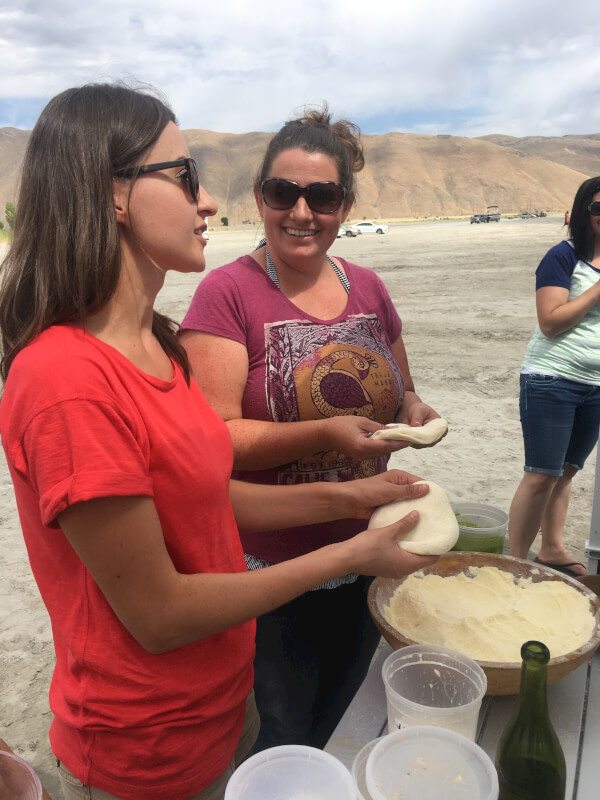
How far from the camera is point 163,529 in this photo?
1251 millimetres

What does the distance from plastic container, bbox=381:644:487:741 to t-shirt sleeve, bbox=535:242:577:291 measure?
8.65 ft

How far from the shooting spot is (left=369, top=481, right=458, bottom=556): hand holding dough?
150 centimetres

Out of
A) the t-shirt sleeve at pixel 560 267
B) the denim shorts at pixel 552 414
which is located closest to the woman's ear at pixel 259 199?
the t-shirt sleeve at pixel 560 267

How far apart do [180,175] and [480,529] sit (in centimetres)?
174

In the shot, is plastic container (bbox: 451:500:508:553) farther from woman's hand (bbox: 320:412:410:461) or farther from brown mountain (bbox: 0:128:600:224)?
brown mountain (bbox: 0:128:600:224)

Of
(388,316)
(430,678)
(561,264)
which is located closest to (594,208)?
(561,264)

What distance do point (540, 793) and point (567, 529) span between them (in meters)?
3.60

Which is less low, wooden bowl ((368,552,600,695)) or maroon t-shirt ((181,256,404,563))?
maroon t-shirt ((181,256,404,563))

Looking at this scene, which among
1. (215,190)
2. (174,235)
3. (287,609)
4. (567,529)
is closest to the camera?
Result: (174,235)

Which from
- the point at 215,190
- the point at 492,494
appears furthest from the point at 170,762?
the point at 215,190

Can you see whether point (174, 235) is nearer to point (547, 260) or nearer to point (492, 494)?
point (547, 260)

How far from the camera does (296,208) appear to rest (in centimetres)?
199

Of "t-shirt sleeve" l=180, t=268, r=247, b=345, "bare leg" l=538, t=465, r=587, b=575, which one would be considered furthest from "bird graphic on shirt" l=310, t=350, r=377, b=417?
"bare leg" l=538, t=465, r=587, b=575

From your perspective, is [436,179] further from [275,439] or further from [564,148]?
[275,439]
